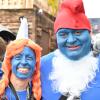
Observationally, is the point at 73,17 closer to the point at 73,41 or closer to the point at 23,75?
the point at 73,41

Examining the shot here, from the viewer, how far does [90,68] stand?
3.51 metres

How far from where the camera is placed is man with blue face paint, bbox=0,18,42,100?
3.56 meters

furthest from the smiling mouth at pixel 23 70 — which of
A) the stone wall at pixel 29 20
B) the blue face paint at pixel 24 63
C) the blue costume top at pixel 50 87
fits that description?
the stone wall at pixel 29 20

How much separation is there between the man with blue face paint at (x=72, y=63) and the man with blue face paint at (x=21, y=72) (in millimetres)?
84

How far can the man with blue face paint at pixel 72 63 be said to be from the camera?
338 cm

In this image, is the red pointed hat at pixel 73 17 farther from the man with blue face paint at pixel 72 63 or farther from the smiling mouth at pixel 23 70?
the smiling mouth at pixel 23 70

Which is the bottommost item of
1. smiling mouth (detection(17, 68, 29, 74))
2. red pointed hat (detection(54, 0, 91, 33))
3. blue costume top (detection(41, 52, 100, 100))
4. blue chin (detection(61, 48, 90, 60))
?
blue costume top (detection(41, 52, 100, 100))

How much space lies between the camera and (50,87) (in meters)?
3.53

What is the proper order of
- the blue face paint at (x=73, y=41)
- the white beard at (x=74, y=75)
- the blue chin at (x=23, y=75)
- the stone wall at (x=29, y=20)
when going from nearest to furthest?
the blue face paint at (x=73, y=41) → the white beard at (x=74, y=75) → the blue chin at (x=23, y=75) → the stone wall at (x=29, y=20)

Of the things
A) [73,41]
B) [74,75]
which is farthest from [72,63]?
[73,41]

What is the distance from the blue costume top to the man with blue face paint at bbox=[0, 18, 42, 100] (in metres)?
0.05

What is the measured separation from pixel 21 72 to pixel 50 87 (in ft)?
0.79

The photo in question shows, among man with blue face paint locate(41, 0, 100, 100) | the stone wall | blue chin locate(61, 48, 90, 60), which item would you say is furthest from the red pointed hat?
the stone wall

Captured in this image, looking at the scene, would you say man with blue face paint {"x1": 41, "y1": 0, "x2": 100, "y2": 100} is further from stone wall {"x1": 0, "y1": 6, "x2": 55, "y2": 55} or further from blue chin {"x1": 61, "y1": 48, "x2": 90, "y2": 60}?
stone wall {"x1": 0, "y1": 6, "x2": 55, "y2": 55}
